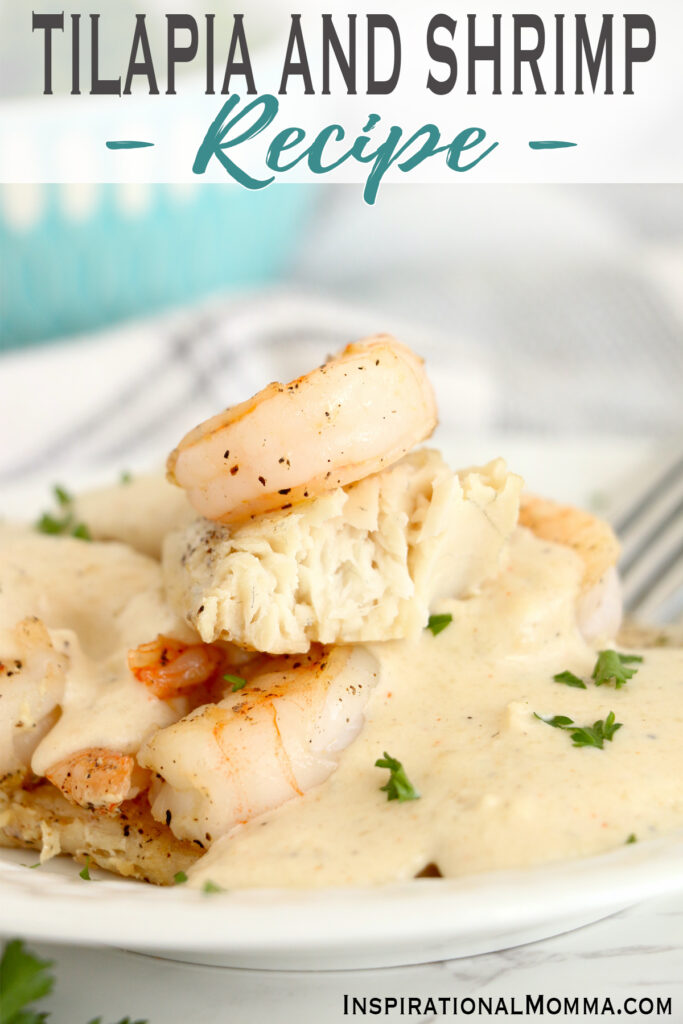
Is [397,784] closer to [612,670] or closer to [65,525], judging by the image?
[612,670]

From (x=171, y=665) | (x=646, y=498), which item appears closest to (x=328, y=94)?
(x=646, y=498)

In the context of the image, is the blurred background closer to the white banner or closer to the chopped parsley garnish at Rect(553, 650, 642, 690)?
the white banner

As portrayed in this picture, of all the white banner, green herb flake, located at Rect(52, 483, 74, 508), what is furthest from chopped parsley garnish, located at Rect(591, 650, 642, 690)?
the white banner

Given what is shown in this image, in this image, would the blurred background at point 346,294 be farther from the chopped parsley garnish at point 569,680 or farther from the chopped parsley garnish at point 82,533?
the chopped parsley garnish at point 569,680

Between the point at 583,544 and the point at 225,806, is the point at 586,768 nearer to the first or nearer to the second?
Answer: the point at 225,806

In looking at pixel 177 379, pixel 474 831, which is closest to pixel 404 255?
pixel 177 379

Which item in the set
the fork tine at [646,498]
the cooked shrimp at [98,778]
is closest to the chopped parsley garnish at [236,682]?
the cooked shrimp at [98,778]
